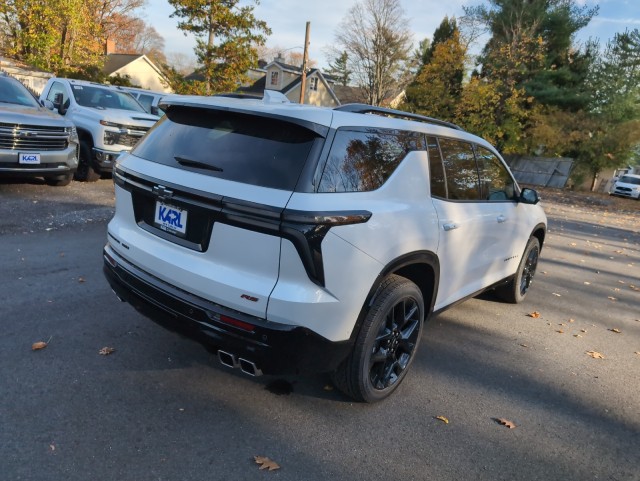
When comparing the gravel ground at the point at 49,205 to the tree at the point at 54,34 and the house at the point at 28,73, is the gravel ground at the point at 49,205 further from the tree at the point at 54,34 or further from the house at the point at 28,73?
the house at the point at 28,73

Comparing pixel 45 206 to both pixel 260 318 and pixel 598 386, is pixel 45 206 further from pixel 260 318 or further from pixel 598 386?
pixel 598 386

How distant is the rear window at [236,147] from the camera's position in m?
2.59

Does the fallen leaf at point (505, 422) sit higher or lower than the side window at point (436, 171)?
lower

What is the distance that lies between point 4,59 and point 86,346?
35.0m

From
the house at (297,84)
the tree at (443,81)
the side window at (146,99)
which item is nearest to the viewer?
the side window at (146,99)

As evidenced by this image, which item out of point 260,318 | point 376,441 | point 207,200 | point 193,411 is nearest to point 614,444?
point 376,441

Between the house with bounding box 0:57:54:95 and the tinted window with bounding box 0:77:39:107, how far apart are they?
70.6 feet

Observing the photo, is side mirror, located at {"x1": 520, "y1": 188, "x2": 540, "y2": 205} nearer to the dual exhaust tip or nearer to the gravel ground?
the dual exhaust tip

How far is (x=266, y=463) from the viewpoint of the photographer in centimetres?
255

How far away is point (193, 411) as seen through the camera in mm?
2924

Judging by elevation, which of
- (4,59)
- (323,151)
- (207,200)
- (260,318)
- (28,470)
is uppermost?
(4,59)

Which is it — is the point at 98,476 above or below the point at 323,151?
below

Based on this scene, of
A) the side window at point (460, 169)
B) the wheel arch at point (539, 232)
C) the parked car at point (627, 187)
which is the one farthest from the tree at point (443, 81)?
the side window at point (460, 169)

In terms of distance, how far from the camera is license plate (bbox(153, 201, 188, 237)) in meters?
2.75
